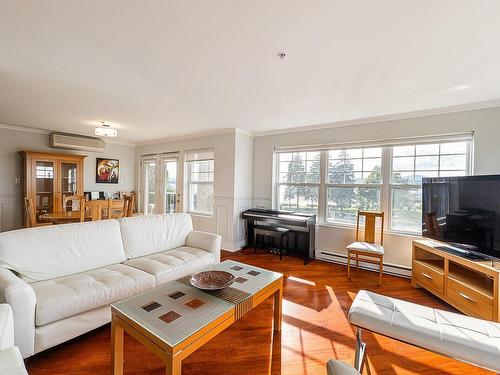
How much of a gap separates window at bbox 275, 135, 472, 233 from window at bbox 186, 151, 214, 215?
1.36 m

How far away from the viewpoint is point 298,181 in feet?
14.0

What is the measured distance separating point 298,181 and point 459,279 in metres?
2.51

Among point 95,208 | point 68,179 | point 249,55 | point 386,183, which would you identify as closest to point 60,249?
point 95,208

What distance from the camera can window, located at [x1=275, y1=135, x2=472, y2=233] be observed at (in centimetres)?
312

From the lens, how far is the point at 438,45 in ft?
5.54

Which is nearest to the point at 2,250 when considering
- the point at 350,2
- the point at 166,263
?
the point at 166,263

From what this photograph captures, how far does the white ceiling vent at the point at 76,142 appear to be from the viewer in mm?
4733

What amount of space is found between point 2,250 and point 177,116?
2.56 meters

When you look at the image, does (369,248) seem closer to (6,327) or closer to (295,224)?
(295,224)

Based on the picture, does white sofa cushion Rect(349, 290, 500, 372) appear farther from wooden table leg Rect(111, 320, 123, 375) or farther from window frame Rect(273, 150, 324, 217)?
window frame Rect(273, 150, 324, 217)

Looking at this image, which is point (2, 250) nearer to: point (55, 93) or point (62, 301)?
point (62, 301)

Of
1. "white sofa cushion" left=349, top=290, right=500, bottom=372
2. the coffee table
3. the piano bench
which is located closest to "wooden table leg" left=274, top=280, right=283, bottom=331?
the coffee table

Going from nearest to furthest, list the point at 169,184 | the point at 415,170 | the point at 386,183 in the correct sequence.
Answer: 1. the point at 415,170
2. the point at 386,183
3. the point at 169,184

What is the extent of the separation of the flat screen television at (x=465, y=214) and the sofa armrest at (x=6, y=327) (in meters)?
3.54
